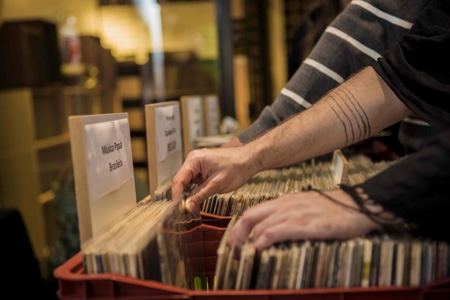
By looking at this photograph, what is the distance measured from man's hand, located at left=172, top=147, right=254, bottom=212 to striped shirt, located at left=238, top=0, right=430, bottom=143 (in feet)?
0.89

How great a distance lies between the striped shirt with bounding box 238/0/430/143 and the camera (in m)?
1.26

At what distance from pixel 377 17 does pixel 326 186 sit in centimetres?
42

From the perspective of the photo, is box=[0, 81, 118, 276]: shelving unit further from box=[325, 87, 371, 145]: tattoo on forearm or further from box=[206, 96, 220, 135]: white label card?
box=[325, 87, 371, 145]: tattoo on forearm

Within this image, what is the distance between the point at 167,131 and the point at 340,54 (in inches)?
16.8

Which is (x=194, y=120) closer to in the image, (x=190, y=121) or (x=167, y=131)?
(x=190, y=121)

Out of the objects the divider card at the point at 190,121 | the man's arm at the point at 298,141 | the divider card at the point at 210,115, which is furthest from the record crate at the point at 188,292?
the divider card at the point at 210,115

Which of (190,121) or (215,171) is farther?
(190,121)

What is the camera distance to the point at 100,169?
32.8 inches

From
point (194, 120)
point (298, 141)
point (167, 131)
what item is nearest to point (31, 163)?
point (194, 120)

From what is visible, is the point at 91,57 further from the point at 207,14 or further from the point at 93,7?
the point at 207,14

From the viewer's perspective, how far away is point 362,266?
708 millimetres

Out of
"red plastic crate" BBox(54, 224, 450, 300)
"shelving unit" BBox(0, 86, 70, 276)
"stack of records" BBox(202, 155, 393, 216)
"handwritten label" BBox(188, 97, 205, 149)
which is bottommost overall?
"shelving unit" BBox(0, 86, 70, 276)

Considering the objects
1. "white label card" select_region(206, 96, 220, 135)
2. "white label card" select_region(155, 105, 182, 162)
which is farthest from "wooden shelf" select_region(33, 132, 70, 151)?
"white label card" select_region(155, 105, 182, 162)

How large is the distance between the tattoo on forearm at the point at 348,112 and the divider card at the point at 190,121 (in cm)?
50
